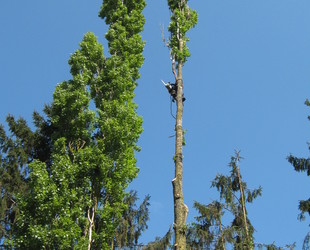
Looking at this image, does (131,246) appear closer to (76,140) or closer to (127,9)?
(76,140)

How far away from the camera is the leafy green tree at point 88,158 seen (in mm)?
11250

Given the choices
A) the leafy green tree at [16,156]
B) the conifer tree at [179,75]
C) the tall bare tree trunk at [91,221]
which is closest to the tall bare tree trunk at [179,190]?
the conifer tree at [179,75]

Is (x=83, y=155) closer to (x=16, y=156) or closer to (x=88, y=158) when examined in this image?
(x=88, y=158)

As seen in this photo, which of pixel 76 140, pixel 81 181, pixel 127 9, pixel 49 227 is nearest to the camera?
pixel 49 227

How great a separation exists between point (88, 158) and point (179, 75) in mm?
4019

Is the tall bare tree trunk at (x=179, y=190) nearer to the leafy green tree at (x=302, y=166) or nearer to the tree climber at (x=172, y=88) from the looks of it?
the tree climber at (x=172, y=88)

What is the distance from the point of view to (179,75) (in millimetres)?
10766

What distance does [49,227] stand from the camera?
11.1 m

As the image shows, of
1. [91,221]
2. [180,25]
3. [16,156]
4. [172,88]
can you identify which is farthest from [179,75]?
[16,156]

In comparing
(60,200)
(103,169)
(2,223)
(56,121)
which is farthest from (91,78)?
(2,223)

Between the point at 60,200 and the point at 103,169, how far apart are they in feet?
5.55

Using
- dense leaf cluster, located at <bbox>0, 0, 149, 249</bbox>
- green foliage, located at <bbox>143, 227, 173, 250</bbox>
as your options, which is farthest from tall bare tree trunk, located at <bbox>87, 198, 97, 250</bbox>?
green foliage, located at <bbox>143, 227, 173, 250</bbox>

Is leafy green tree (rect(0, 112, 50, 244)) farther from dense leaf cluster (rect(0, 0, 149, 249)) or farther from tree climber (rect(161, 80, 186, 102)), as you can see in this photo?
tree climber (rect(161, 80, 186, 102))

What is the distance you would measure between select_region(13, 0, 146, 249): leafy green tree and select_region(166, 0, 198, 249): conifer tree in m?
3.31
